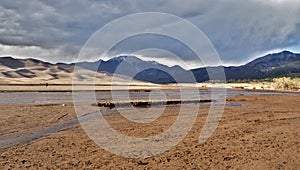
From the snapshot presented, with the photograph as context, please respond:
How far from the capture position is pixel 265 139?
15.9 metres

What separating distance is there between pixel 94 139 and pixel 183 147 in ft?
15.4

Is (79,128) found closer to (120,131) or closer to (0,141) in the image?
(120,131)

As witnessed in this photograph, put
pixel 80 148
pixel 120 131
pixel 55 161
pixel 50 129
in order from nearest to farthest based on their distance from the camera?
pixel 55 161 → pixel 80 148 → pixel 120 131 → pixel 50 129

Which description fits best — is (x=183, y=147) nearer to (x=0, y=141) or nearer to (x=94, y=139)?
(x=94, y=139)

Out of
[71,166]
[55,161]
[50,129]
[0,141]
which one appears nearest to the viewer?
[71,166]

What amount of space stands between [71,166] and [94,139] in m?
5.30

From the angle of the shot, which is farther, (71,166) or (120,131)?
(120,131)

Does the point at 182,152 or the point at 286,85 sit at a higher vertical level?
the point at 286,85

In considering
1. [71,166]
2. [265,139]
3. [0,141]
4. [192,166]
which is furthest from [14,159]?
[265,139]

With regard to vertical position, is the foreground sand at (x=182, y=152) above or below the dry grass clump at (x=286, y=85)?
below

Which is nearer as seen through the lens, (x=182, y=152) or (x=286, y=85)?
(x=182, y=152)

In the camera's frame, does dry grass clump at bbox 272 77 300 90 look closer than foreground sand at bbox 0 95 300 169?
No

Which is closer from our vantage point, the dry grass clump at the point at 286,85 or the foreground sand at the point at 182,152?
the foreground sand at the point at 182,152

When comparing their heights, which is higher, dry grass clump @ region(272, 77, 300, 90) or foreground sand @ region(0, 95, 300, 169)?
dry grass clump @ region(272, 77, 300, 90)
